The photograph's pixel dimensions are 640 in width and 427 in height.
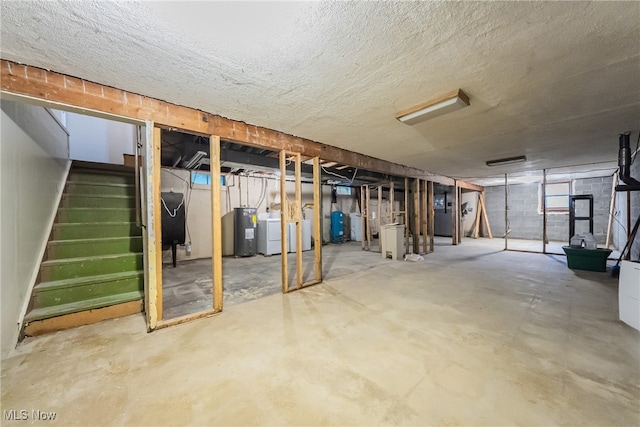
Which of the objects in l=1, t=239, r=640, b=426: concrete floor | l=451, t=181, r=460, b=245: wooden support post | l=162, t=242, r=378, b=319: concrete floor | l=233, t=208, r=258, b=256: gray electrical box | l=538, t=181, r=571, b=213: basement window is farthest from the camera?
l=538, t=181, r=571, b=213: basement window

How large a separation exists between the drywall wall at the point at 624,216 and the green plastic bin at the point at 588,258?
28.7 inches

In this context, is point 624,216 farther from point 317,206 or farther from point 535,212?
point 317,206

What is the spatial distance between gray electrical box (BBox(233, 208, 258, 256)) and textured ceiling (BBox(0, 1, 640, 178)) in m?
3.35

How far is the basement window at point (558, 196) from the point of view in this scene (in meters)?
7.56

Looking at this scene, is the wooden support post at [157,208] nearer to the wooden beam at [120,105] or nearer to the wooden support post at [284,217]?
the wooden beam at [120,105]

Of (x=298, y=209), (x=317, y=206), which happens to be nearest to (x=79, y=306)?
(x=298, y=209)

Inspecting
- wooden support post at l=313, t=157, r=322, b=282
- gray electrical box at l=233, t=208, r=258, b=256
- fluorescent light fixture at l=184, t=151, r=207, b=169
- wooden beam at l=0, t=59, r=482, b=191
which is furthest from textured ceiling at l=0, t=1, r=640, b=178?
gray electrical box at l=233, t=208, r=258, b=256

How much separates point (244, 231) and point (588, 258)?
679cm

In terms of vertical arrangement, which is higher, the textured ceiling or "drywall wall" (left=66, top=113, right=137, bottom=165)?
"drywall wall" (left=66, top=113, right=137, bottom=165)

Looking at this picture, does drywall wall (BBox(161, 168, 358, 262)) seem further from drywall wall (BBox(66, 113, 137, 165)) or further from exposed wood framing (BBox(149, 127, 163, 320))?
exposed wood framing (BBox(149, 127, 163, 320))

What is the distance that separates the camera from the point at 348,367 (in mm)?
1580

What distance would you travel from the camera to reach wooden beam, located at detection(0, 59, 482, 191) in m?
1.66

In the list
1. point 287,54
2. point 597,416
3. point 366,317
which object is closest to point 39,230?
point 287,54

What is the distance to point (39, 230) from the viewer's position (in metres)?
2.29
